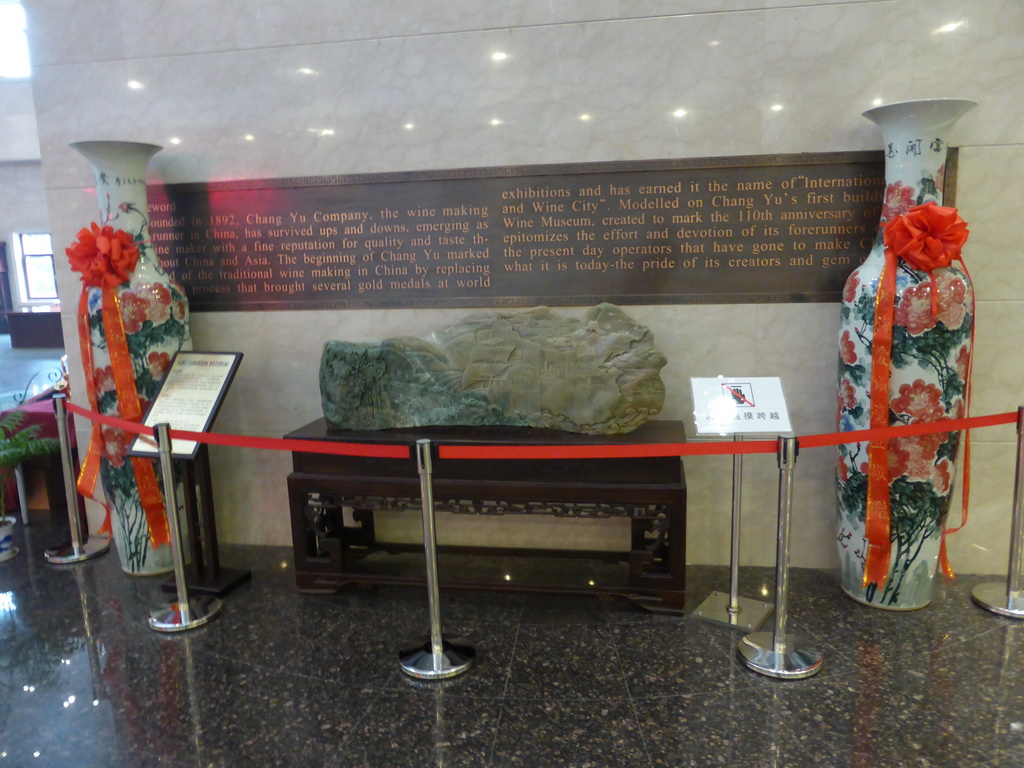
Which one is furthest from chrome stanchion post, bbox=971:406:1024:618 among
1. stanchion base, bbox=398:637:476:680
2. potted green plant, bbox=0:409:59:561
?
potted green plant, bbox=0:409:59:561

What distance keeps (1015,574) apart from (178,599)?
3377mm

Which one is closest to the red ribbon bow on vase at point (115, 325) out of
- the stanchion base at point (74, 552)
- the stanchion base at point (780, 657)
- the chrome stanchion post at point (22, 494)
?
the stanchion base at point (74, 552)

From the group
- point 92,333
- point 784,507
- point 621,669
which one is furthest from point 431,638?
point 92,333

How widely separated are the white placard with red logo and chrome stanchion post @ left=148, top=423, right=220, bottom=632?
6.59 ft

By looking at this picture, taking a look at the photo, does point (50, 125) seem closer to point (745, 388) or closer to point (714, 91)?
point (714, 91)

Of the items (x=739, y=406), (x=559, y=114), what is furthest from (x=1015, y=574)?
(x=559, y=114)

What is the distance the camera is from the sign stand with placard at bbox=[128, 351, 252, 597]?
9.59 feet

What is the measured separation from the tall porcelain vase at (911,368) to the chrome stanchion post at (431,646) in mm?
1671

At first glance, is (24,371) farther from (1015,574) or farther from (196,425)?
(1015,574)

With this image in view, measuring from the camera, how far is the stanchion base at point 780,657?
2.29m

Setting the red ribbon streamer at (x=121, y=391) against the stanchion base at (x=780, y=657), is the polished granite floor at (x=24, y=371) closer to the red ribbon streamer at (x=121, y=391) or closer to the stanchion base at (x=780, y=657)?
the red ribbon streamer at (x=121, y=391)

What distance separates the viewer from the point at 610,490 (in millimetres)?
2678

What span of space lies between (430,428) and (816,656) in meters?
1.67

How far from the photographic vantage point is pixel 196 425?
2895mm
